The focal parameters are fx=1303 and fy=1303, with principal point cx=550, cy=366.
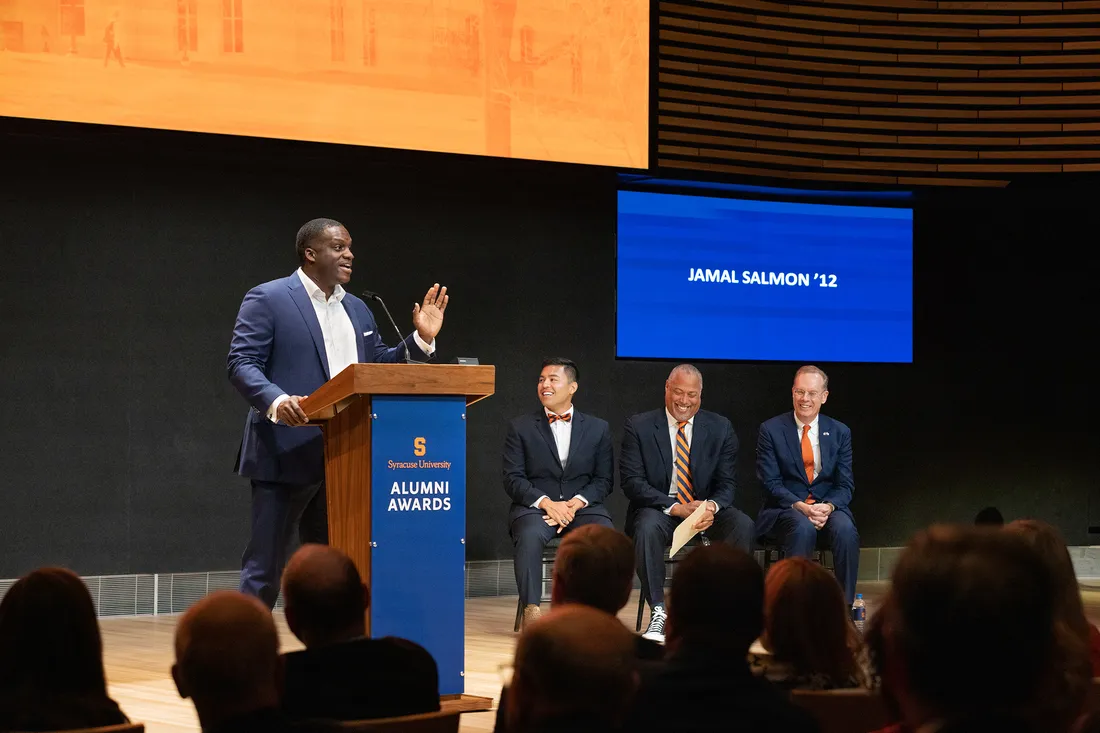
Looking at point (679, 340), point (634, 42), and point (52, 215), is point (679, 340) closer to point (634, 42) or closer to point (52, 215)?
point (634, 42)

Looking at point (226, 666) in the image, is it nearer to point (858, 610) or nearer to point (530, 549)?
point (530, 549)

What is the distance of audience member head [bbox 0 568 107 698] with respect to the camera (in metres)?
1.94

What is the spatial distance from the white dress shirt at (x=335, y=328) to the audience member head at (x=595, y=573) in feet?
6.78

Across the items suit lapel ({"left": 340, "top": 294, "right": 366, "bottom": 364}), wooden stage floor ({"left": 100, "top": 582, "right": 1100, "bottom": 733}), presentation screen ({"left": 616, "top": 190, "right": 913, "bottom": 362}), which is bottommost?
wooden stage floor ({"left": 100, "top": 582, "right": 1100, "bottom": 733})

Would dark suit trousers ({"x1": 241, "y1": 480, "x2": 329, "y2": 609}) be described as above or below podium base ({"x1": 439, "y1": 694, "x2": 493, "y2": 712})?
above

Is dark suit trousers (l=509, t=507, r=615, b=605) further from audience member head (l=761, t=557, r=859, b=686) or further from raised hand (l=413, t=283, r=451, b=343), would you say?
audience member head (l=761, t=557, r=859, b=686)

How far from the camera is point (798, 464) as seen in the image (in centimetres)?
684

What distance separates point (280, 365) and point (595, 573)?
2288mm

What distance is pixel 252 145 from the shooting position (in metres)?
7.02

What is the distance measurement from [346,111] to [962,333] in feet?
14.8

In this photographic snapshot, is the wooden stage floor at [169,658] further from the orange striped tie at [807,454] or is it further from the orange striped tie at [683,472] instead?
the orange striped tie at [807,454]

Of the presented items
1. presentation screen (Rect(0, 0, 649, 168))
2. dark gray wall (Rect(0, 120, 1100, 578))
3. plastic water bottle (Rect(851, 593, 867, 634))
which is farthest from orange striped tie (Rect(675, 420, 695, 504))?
presentation screen (Rect(0, 0, 649, 168))

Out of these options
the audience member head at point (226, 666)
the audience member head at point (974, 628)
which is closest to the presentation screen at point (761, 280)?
the audience member head at point (226, 666)

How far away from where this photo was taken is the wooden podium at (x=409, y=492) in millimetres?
3879
